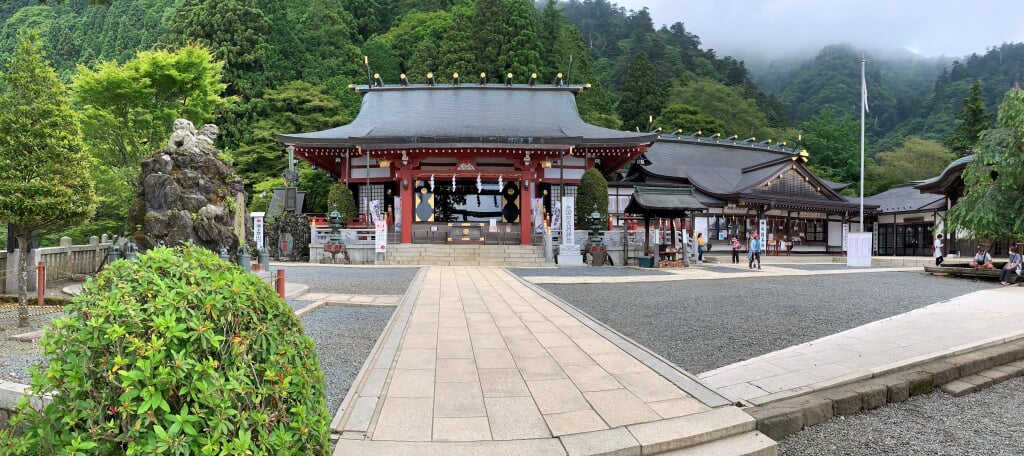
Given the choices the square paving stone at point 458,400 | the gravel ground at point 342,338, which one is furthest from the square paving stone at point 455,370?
the gravel ground at point 342,338

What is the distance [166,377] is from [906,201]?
126 ft

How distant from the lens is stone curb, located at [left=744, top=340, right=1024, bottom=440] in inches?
129

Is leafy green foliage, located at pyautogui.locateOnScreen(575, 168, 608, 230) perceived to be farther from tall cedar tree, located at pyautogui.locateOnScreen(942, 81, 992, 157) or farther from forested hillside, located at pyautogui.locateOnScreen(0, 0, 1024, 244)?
tall cedar tree, located at pyautogui.locateOnScreen(942, 81, 992, 157)

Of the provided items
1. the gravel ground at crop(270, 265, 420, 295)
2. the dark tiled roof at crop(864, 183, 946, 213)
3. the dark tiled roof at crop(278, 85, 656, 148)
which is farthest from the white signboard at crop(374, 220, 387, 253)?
the dark tiled roof at crop(864, 183, 946, 213)

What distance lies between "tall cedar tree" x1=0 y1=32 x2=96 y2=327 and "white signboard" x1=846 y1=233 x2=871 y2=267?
23.3 metres

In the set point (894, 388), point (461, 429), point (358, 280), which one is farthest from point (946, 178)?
point (461, 429)

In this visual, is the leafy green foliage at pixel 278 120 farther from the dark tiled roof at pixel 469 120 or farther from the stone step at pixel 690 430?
the stone step at pixel 690 430

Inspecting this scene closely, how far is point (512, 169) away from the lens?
2148cm

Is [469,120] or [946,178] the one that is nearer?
[946,178]

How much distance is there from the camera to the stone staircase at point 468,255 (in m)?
17.8

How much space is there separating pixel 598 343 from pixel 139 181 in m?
9.78

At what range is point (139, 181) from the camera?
988 centimetres

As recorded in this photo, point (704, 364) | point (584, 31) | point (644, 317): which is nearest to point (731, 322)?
point (644, 317)

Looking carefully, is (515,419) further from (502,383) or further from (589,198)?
(589,198)
